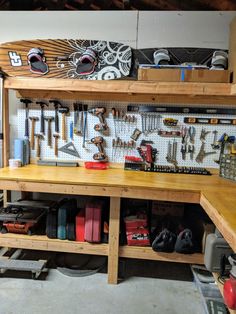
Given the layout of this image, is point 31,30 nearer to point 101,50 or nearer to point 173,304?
point 101,50

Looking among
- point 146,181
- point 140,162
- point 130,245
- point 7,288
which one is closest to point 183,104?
point 140,162

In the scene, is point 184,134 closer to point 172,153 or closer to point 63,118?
point 172,153

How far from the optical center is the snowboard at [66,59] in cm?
227

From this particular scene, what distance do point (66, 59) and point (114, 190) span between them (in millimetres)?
1292

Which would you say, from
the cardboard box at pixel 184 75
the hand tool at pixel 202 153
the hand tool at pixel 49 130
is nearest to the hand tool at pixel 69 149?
the hand tool at pixel 49 130

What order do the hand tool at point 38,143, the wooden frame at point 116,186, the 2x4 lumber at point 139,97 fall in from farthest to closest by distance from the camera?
the hand tool at point 38,143, the 2x4 lumber at point 139,97, the wooden frame at point 116,186

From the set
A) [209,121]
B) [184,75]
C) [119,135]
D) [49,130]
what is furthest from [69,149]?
[209,121]

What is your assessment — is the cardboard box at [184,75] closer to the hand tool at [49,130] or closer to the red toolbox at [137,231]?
the hand tool at [49,130]

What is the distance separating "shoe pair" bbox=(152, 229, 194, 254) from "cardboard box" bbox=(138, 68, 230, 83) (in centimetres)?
123

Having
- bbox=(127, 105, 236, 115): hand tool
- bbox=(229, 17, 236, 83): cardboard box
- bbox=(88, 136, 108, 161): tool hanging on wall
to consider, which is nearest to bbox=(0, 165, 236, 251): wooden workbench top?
bbox=(88, 136, 108, 161): tool hanging on wall

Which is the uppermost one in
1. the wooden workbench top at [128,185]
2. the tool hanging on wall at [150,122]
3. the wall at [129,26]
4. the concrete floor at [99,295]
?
the wall at [129,26]

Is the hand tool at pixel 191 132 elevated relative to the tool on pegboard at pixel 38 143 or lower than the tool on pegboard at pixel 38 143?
elevated

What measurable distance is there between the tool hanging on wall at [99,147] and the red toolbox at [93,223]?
1.97 feet

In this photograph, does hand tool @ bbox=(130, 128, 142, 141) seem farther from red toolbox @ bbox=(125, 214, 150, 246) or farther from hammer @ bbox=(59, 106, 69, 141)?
red toolbox @ bbox=(125, 214, 150, 246)
